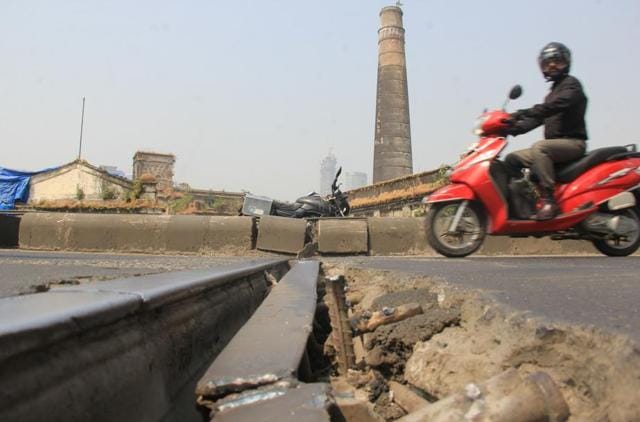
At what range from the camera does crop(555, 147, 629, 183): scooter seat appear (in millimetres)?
5320

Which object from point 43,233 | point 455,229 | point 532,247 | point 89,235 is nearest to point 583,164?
point 455,229

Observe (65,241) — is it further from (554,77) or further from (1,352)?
(1,352)

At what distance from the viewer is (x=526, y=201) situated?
5504mm

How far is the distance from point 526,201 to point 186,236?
4516mm

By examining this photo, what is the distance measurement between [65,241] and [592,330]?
25.1ft

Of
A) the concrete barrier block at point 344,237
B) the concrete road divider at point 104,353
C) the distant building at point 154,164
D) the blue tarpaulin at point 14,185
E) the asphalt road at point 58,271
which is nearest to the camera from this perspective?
the concrete road divider at point 104,353

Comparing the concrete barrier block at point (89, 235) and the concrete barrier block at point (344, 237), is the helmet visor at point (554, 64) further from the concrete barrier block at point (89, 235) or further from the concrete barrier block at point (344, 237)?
the concrete barrier block at point (89, 235)

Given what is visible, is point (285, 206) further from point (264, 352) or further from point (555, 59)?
point (264, 352)

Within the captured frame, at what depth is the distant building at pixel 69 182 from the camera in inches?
842

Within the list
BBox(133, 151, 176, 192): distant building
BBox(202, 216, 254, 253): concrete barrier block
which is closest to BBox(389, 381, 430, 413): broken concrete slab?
BBox(202, 216, 254, 253): concrete barrier block

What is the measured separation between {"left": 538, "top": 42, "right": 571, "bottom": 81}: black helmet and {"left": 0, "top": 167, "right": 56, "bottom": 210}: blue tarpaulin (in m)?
19.3

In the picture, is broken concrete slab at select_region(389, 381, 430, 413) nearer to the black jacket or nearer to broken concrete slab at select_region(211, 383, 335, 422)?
broken concrete slab at select_region(211, 383, 335, 422)

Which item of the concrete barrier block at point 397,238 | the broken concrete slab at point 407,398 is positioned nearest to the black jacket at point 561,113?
the concrete barrier block at point 397,238

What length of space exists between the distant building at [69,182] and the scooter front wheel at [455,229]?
1762 cm
